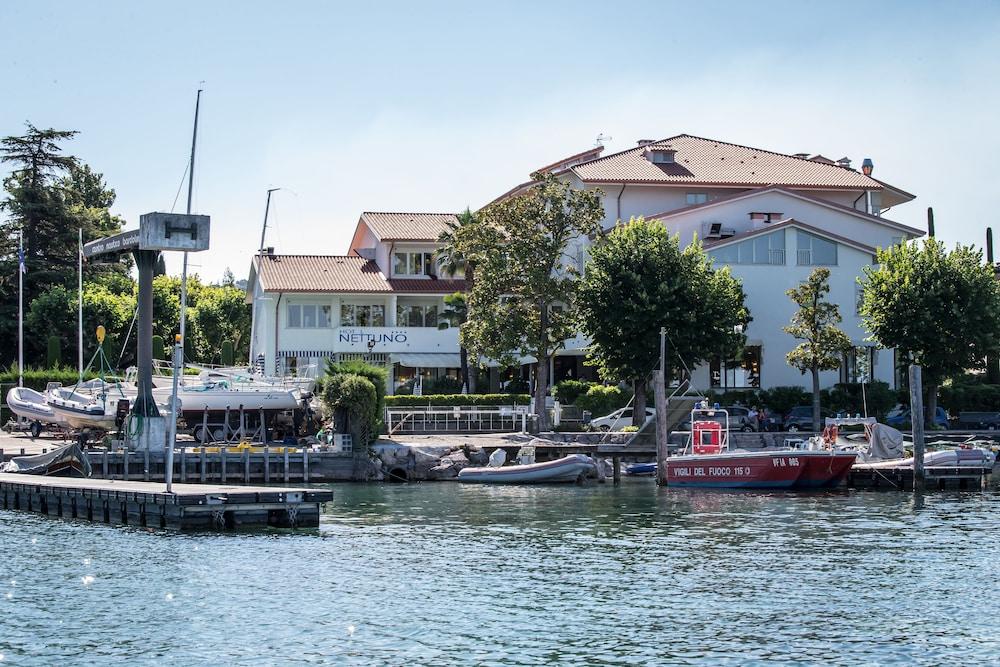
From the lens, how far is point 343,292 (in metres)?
76.6

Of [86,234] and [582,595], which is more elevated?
[86,234]

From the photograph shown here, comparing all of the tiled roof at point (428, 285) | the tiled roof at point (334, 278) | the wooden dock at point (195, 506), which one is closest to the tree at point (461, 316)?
the tiled roof at point (428, 285)

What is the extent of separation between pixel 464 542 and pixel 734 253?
37.3 meters

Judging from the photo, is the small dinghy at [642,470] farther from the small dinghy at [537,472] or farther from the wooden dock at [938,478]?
the wooden dock at [938,478]

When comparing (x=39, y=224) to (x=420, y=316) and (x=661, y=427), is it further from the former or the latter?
(x=661, y=427)

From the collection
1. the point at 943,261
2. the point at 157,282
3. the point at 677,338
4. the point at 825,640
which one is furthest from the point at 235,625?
the point at 157,282

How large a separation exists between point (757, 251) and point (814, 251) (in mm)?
3020

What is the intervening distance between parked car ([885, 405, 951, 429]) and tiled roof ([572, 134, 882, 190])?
18.0 metres

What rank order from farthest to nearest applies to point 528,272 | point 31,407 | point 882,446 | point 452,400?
point 452,400
point 528,272
point 31,407
point 882,446

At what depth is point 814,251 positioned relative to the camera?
2731 inches

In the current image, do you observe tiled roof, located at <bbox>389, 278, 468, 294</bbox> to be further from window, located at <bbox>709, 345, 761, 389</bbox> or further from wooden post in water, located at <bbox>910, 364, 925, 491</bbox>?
wooden post in water, located at <bbox>910, 364, 925, 491</bbox>

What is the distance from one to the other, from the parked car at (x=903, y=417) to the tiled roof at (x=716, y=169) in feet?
59.1

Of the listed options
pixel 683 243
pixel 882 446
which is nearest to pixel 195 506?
pixel 882 446

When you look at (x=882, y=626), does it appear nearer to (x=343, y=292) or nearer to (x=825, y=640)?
(x=825, y=640)
